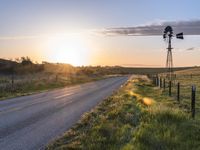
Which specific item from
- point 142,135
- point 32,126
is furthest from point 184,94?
point 142,135

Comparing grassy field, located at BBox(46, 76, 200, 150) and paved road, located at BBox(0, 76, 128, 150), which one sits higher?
grassy field, located at BBox(46, 76, 200, 150)

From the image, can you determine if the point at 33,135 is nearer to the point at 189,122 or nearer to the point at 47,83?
the point at 189,122

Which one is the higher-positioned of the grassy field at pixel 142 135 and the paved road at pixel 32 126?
the grassy field at pixel 142 135

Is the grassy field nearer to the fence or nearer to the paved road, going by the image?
the paved road

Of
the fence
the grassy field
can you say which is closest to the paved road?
the grassy field

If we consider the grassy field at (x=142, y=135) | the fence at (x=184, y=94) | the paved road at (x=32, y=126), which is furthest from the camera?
the fence at (x=184, y=94)

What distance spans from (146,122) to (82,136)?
245cm

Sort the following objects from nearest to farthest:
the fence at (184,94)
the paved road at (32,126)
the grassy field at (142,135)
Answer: the grassy field at (142,135) < the paved road at (32,126) < the fence at (184,94)

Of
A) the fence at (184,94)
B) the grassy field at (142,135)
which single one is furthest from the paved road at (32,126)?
the fence at (184,94)

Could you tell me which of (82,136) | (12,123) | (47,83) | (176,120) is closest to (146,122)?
Result: (176,120)

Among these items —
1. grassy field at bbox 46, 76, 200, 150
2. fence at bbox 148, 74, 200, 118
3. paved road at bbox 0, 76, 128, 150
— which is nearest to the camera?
grassy field at bbox 46, 76, 200, 150

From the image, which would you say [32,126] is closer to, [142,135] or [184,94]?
[142,135]

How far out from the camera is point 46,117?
15422 millimetres

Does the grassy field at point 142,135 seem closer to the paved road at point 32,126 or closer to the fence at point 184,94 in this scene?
the paved road at point 32,126
